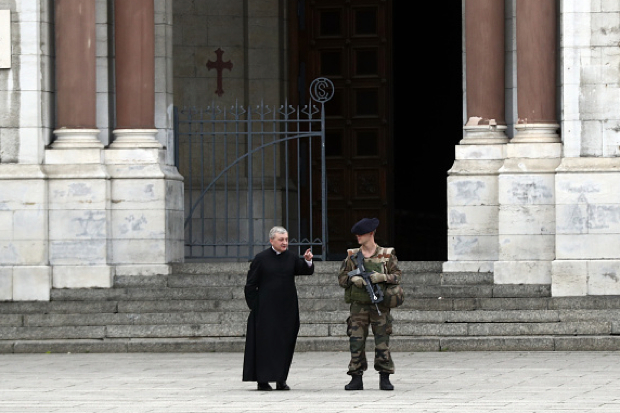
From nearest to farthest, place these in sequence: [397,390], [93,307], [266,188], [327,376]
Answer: [397,390]
[327,376]
[93,307]
[266,188]

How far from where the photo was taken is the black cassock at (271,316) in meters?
12.8

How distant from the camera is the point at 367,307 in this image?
12.8 metres

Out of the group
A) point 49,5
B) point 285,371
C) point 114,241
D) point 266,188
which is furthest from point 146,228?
point 285,371

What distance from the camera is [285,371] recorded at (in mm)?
12812

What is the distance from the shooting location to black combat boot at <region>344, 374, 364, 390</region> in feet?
41.8

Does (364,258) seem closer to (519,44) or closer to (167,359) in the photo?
(167,359)

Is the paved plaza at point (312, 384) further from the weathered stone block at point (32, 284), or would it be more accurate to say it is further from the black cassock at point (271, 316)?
the weathered stone block at point (32, 284)

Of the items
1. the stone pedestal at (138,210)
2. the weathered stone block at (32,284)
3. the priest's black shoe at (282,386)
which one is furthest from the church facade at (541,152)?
the priest's black shoe at (282,386)

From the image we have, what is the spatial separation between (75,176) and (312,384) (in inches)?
240

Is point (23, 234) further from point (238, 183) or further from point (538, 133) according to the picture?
point (538, 133)

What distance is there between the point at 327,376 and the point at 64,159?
19.3 ft

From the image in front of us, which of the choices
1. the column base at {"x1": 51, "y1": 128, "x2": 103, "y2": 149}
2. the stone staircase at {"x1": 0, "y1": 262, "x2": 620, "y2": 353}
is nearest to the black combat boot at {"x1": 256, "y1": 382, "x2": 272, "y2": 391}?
the stone staircase at {"x1": 0, "y1": 262, "x2": 620, "y2": 353}

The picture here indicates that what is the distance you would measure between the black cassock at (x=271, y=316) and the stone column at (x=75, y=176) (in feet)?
18.2

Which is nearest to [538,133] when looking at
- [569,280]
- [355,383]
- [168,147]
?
[569,280]
